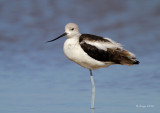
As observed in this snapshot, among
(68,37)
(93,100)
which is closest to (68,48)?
(68,37)

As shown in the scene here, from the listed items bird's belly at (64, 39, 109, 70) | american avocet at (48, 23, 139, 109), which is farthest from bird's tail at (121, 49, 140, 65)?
bird's belly at (64, 39, 109, 70)

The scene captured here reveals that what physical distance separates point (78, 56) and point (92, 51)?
38 cm

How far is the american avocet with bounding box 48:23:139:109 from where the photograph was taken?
1736 centimetres

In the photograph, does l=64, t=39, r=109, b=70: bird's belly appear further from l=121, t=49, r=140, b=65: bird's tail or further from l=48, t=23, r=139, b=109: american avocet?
l=121, t=49, r=140, b=65: bird's tail

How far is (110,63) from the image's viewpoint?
17641 millimetres

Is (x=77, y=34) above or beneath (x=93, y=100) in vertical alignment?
above

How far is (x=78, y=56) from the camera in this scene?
56.9 ft

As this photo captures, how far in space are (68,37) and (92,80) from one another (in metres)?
1.29

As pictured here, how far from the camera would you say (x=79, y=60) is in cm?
1739

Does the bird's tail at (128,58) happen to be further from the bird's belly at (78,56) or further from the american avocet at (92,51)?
the bird's belly at (78,56)

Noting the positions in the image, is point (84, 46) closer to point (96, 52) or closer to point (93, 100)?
point (96, 52)

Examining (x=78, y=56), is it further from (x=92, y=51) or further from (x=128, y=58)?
(x=128, y=58)

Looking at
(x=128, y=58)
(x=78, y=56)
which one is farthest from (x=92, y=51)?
(x=128, y=58)

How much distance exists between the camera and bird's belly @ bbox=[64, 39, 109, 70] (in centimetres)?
1734
